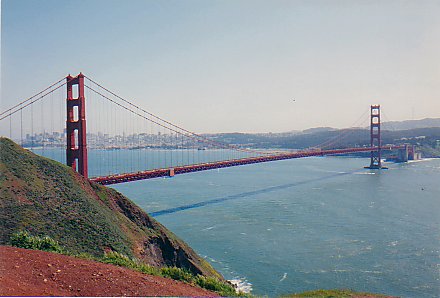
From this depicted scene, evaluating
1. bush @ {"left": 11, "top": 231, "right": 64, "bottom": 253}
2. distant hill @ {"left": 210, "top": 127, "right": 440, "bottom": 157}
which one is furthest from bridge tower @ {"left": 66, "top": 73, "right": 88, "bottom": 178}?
distant hill @ {"left": 210, "top": 127, "right": 440, "bottom": 157}

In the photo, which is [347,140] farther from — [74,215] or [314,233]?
[74,215]

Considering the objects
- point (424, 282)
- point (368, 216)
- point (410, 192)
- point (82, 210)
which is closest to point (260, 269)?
point (424, 282)

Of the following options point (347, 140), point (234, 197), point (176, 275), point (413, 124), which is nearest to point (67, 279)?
point (176, 275)

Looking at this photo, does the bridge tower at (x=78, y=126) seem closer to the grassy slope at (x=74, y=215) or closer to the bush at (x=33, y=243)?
the grassy slope at (x=74, y=215)

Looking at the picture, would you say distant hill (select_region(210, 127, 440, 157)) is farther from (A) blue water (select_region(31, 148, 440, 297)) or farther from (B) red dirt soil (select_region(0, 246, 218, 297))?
(B) red dirt soil (select_region(0, 246, 218, 297))

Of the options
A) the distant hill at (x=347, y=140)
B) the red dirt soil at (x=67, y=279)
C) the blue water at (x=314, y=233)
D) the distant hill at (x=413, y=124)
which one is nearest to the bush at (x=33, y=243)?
the red dirt soil at (x=67, y=279)

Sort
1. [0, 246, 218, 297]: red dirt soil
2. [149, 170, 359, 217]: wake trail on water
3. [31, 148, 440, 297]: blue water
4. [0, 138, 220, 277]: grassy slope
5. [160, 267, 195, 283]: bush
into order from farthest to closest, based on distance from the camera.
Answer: [149, 170, 359, 217]: wake trail on water → [31, 148, 440, 297]: blue water → [0, 138, 220, 277]: grassy slope → [160, 267, 195, 283]: bush → [0, 246, 218, 297]: red dirt soil

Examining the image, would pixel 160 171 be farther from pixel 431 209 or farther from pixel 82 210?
pixel 431 209
